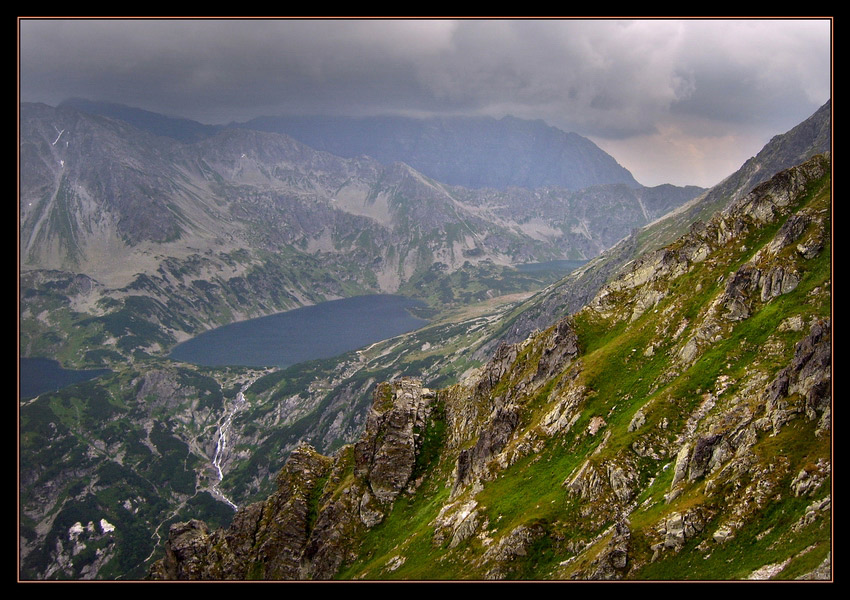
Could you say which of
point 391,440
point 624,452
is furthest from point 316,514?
point 624,452

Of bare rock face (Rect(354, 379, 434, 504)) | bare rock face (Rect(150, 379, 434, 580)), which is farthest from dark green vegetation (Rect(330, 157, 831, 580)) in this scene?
bare rock face (Rect(150, 379, 434, 580))

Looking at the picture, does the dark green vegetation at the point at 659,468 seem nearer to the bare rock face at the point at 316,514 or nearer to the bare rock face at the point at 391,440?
the bare rock face at the point at 391,440

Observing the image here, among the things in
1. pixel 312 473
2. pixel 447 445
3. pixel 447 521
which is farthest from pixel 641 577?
pixel 312 473

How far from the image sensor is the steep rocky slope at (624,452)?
42.7 meters

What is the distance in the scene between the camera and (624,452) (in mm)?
57469

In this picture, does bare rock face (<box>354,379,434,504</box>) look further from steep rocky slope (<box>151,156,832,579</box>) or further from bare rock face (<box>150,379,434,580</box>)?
steep rocky slope (<box>151,156,832,579</box>)

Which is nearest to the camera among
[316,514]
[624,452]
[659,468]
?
[659,468]

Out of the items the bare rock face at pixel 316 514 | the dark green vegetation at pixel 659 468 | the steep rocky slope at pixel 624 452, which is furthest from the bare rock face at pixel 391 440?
the dark green vegetation at pixel 659 468

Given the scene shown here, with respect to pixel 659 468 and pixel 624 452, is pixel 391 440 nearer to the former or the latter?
pixel 624 452

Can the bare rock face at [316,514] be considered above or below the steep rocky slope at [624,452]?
below

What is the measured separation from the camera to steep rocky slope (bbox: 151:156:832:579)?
42688mm
